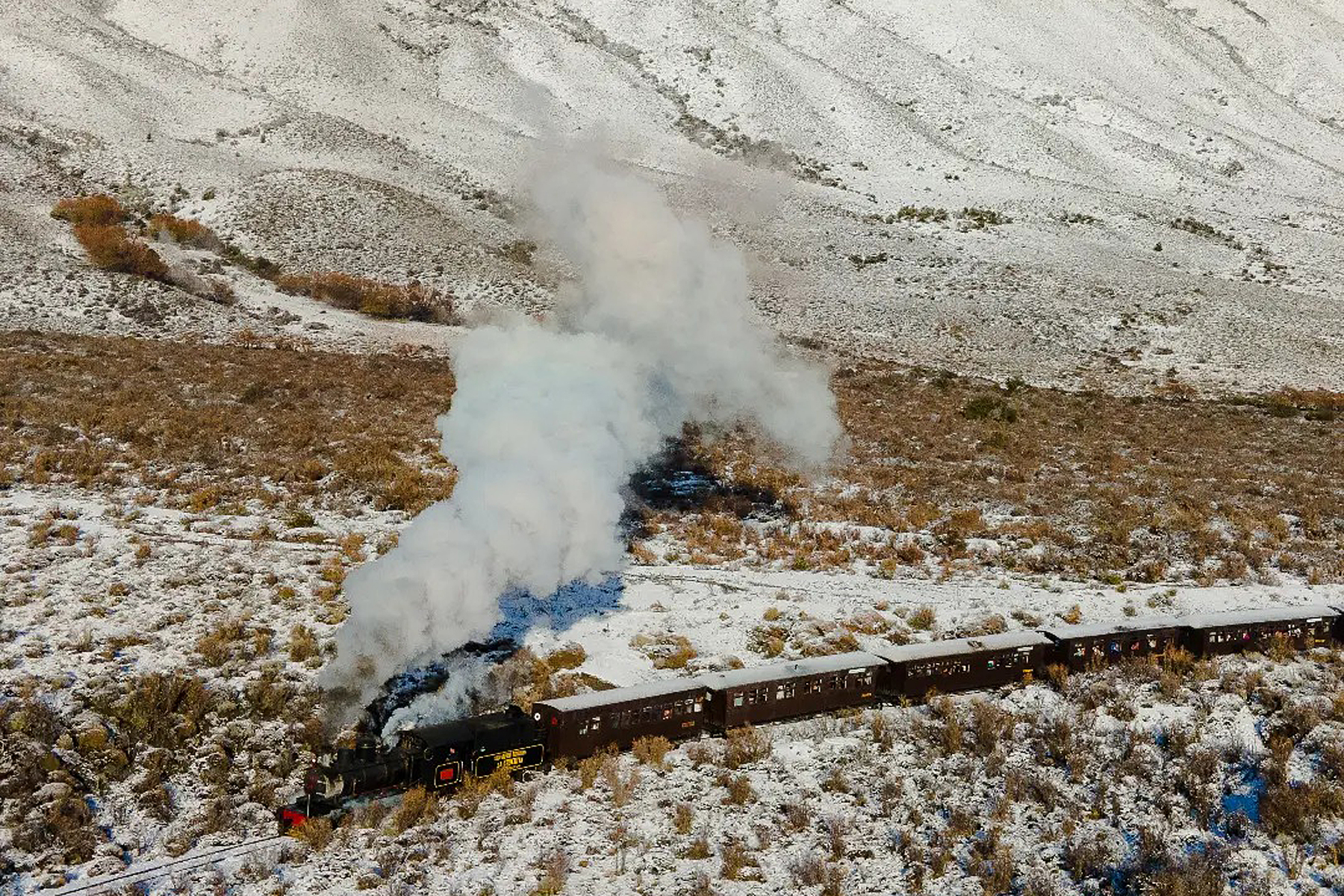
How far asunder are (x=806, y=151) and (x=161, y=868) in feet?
264

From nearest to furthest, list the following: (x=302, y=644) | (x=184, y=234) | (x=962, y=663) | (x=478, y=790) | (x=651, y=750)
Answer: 1. (x=478, y=790)
2. (x=651, y=750)
3. (x=962, y=663)
4. (x=302, y=644)
5. (x=184, y=234)

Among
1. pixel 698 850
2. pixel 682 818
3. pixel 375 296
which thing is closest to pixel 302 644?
pixel 682 818

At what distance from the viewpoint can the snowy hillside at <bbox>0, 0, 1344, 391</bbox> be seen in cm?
6366

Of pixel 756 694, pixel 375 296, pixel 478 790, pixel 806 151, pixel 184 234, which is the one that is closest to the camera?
pixel 478 790

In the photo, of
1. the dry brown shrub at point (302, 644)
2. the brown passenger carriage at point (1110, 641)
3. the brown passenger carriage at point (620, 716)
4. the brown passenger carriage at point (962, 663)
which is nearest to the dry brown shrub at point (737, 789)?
the brown passenger carriage at point (620, 716)

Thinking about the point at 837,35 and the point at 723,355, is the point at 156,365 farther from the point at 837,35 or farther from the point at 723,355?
the point at 837,35

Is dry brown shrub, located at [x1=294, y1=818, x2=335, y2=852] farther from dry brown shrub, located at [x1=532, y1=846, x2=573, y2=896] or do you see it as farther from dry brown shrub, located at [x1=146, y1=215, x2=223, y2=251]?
dry brown shrub, located at [x1=146, y1=215, x2=223, y2=251]

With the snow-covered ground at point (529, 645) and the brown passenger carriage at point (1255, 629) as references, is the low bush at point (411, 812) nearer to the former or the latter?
the snow-covered ground at point (529, 645)

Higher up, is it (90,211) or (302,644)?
(90,211)

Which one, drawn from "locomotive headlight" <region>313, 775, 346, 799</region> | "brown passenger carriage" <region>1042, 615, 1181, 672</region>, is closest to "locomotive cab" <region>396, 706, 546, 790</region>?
"locomotive headlight" <region>313, 775, 346, 799</region>

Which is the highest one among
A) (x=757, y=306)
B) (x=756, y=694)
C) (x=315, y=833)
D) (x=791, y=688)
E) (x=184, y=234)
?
(x=184, y=234)

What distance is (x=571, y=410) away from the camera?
881 inches

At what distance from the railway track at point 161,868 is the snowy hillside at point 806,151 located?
125 feet

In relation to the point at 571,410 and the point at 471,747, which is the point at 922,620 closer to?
the point at 571,410
